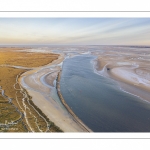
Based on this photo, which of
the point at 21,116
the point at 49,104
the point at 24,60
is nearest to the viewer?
the point at 21,116

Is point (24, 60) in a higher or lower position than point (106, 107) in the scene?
higher

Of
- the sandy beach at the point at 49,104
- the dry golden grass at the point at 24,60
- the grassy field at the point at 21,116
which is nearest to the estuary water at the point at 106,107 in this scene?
the sandy beach at the point at 49,104

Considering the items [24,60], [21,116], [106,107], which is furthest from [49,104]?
[24,60]

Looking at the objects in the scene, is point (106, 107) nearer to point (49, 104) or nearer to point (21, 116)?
point (49, 104)

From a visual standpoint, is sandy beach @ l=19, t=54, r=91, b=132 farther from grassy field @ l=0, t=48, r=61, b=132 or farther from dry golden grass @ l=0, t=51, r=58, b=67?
dry golden grass @ l=0, t=51, r=58, b=67

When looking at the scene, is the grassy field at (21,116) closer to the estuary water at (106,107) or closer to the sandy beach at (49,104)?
the sandy beach at (49,104)

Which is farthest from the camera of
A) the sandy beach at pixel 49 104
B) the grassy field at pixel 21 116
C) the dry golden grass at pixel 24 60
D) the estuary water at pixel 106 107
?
the dry golden grass at pixel 24 60

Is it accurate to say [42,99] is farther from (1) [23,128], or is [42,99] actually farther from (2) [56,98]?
(1) [23,128]

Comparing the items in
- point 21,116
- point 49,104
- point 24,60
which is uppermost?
point 24,60
